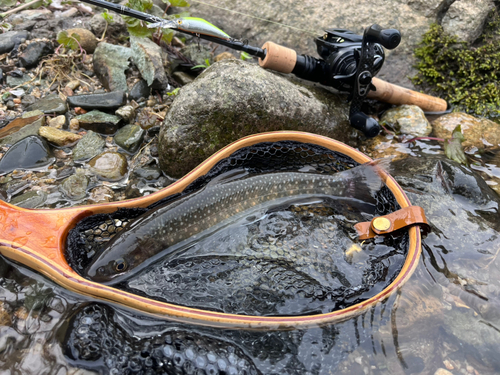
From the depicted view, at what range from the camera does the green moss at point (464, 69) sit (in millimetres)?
4891

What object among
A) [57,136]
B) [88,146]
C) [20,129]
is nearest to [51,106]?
[20,129]

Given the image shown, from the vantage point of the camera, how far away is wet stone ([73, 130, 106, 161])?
13.6ft

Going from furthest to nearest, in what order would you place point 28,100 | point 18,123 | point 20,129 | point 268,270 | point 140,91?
point 140,91, point 28,100, point 18,123, point 20,129, point 268,270

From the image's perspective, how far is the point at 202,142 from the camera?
12.3ft

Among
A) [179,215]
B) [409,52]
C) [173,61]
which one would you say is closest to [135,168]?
[179,215]

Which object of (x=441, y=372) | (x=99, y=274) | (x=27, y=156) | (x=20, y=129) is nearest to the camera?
(x=441, y=372)

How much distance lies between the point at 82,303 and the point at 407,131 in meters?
4.35

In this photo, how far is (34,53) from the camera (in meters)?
5.24

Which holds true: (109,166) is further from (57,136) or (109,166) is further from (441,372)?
(441,372)

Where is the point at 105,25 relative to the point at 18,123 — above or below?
above

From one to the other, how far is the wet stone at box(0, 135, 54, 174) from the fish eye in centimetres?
209

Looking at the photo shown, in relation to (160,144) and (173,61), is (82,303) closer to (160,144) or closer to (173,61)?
(160,144)

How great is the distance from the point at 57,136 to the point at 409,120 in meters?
4.65

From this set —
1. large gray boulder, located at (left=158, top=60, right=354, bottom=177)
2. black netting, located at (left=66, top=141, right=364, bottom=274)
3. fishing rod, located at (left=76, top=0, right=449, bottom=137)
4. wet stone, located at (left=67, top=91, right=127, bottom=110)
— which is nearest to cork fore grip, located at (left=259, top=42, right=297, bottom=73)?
fishing rod, located at (left=76, top=0, right=449, bottom=137)
